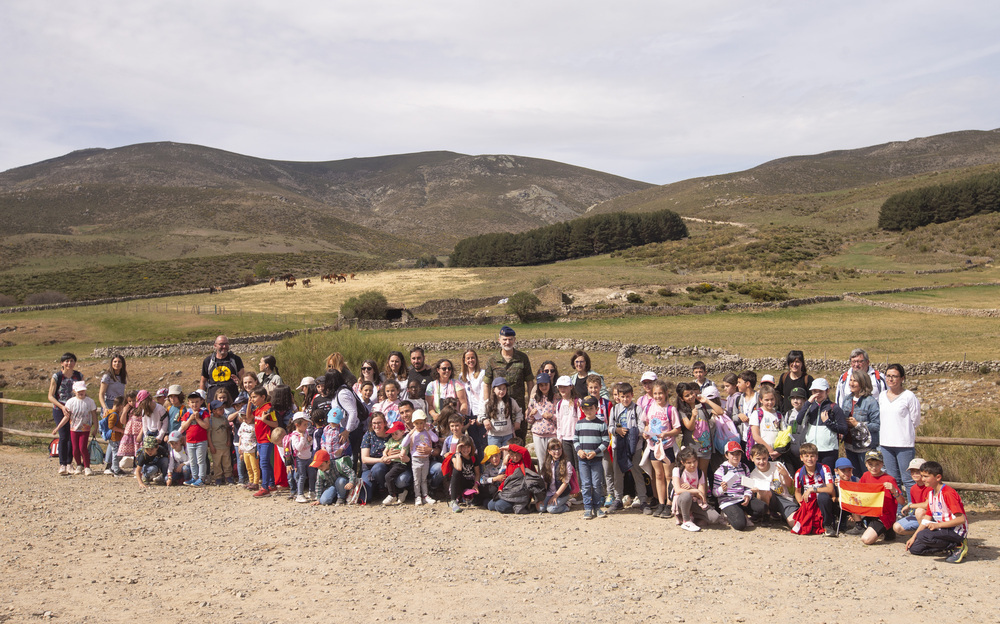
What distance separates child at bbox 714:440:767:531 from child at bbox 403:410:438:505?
350 cm

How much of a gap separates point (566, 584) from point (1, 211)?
15388 cm

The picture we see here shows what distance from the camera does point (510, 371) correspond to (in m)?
9.56

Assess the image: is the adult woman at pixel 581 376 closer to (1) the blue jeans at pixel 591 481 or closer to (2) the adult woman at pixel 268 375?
(1) the blue jeans at pixel 591 481

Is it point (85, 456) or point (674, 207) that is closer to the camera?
point (85, 456)

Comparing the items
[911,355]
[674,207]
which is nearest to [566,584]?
[911,355]

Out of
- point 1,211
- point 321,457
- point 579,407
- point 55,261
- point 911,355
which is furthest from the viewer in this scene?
point 1,211

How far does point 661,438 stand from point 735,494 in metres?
0.99

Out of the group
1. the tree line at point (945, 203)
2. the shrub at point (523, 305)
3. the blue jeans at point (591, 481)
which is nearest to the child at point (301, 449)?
the blue jeans at point (591, 481)

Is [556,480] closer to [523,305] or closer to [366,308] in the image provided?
[523,305]

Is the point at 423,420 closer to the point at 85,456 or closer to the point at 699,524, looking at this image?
the point at 699,524

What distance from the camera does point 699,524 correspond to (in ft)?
26.6

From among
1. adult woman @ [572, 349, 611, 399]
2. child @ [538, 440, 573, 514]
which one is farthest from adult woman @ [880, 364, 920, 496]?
child @ [538, 440, 573, 514]

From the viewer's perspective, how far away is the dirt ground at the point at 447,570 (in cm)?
589

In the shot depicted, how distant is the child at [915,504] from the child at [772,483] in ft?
3.47
